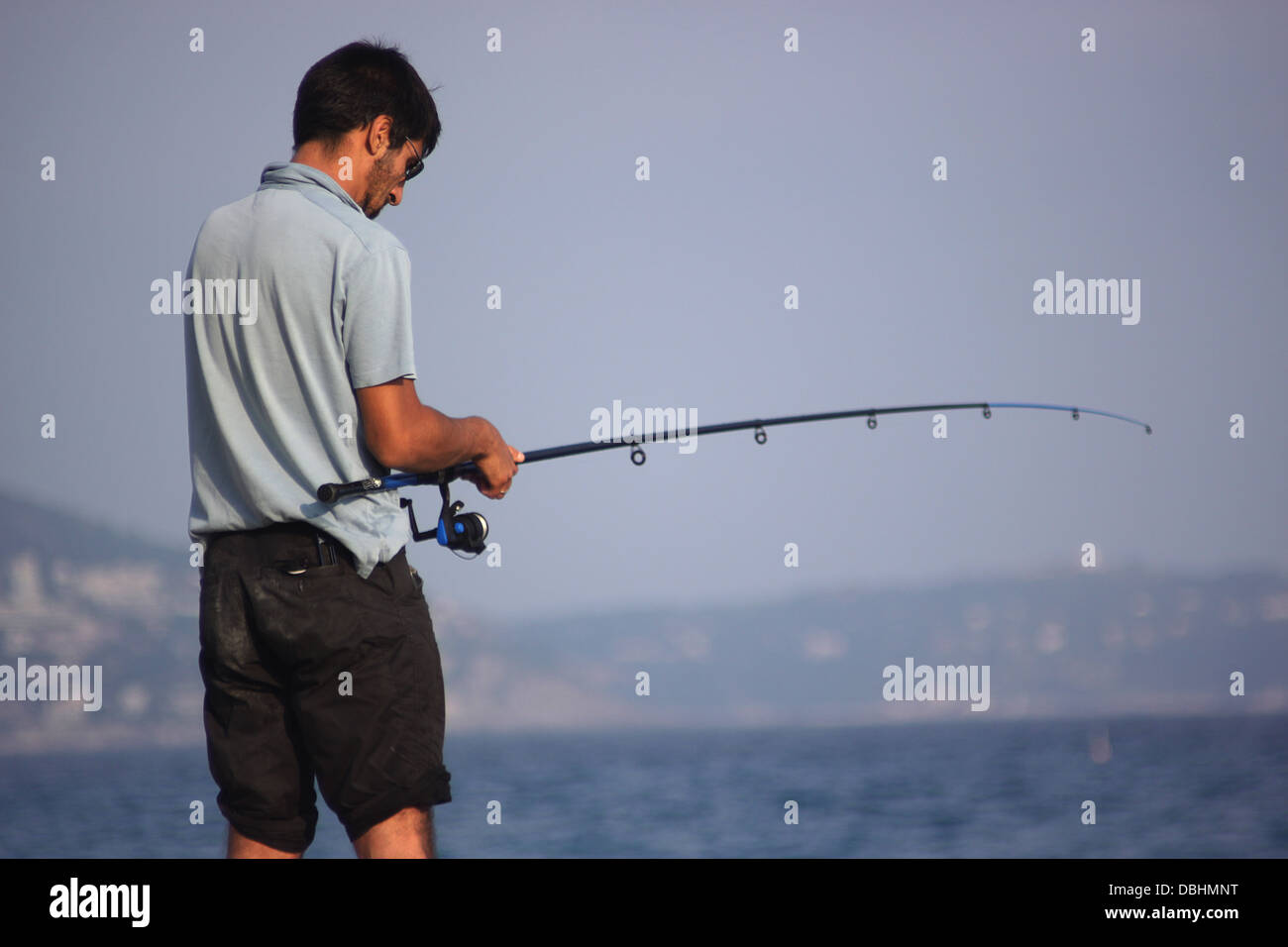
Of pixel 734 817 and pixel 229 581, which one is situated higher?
pixel 229 581

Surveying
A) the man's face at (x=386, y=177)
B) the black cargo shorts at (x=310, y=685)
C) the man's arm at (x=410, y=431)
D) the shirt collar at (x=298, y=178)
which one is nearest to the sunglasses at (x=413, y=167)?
the man's face at (x=386, y=177)

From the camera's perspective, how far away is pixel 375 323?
7.78 feet

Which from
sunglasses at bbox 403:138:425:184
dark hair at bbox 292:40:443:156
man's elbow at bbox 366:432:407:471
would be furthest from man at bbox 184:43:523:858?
sunglasses at bbox 403:138:425:184

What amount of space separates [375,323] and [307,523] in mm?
371

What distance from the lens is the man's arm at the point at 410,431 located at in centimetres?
240

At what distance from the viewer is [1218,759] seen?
129ft

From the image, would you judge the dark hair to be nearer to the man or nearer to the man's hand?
the man

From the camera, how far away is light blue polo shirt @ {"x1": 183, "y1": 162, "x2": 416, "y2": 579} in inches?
93.1

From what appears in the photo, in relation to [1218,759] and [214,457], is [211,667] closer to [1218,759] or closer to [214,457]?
[214,457]

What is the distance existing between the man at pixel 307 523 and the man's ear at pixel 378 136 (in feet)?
0.49

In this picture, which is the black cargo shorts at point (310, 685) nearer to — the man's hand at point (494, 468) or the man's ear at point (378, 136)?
the man's hand at point (494, 468)

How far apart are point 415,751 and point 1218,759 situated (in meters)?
41.5
